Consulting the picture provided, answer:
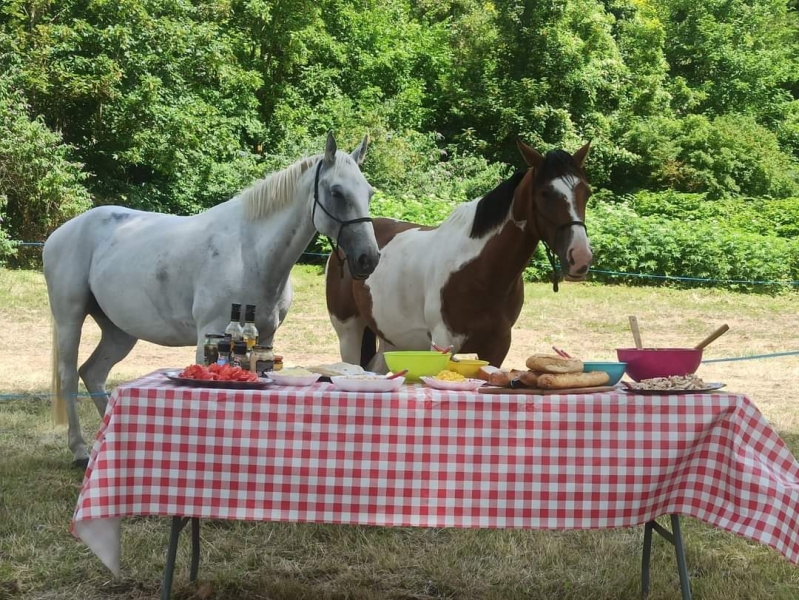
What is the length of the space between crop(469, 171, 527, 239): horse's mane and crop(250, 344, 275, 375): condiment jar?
73.3 inches

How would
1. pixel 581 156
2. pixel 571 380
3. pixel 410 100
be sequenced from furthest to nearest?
1. pixel 410 100
2. pixel 581 156
3. pixel 571 380

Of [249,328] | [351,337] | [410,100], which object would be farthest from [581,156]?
[410,100]

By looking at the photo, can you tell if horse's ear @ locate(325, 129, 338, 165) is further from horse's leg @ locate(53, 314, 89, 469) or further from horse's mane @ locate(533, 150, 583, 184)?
horse's leg @ locate(53, 314, 89, 469)

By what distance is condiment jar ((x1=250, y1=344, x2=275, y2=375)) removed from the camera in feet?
9.28

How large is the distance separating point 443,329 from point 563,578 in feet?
5.12

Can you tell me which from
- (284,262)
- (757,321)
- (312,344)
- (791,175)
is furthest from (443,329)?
(791,175)

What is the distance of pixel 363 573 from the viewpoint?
11.4 ft

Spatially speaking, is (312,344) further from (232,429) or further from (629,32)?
(629,32)

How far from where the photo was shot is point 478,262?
14.5 feet

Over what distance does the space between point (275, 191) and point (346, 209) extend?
0.53m

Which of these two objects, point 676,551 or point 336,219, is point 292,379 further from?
point 676,551

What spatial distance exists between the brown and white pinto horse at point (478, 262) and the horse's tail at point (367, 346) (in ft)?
0.71

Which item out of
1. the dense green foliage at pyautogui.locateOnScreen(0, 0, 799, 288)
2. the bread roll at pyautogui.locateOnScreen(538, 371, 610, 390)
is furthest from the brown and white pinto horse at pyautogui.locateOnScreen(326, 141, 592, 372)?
the dense green foliage at pyautogui.locateOnScreen(0, 0, 799, 288)

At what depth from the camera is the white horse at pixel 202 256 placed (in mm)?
3799
